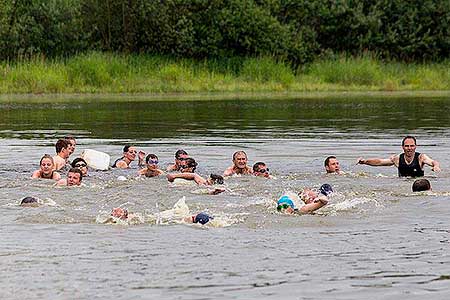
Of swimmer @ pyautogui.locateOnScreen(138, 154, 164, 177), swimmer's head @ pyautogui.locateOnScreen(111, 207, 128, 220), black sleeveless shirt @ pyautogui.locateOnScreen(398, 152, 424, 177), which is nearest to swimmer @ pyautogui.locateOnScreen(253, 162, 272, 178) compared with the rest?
swimmer @ pyautogui.locateOnScreen(138, 154, 164, 177)

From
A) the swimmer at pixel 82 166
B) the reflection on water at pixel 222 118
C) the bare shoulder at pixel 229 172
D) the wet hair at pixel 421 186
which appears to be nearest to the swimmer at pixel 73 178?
the swimmer at pixel 82 166

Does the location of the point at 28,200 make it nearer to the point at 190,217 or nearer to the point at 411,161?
the point at 190,217

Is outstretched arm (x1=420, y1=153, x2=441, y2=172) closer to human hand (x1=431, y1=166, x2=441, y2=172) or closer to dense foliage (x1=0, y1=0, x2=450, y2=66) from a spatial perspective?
human hand (x1=431, y1=166, x2=441, y2=172)

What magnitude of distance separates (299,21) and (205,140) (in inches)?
1211

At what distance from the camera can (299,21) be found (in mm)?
56906

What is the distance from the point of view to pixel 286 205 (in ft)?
50.9

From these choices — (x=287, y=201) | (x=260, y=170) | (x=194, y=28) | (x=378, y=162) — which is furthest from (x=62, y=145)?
(x=194, y=28)

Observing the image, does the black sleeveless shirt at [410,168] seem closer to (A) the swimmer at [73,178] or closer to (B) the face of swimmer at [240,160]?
(B) the face of swimmer at [240,160]

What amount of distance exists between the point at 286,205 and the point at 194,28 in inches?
1500

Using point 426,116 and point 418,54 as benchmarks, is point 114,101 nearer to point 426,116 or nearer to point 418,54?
point 426,116

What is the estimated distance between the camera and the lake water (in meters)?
10.8

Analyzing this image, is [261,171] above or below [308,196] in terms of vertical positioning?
above

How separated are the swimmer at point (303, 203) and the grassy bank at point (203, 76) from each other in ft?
107

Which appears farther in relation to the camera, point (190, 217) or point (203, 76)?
point (203, 76)
